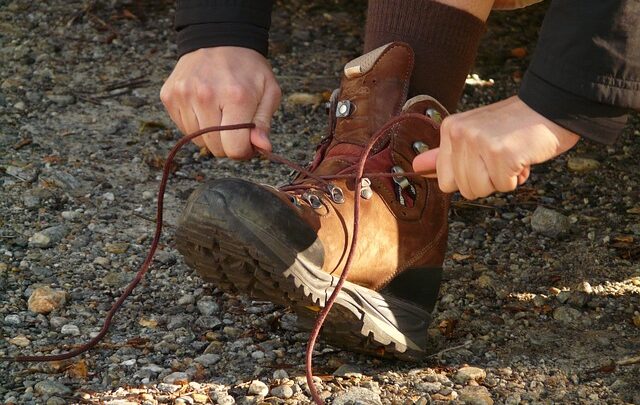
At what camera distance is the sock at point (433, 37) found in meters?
1.92

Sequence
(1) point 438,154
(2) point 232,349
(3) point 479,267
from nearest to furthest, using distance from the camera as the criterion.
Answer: (1) point 438,154
(2) point 232,349
(3) point 479,267

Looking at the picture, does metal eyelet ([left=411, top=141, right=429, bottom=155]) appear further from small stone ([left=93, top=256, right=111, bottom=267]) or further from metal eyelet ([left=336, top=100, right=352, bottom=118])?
small stone ([left=93, top=256, right=111, bottom=267])

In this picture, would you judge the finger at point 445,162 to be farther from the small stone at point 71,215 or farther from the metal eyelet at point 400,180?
the small stone at point 71,215

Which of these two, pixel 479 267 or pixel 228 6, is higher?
pixel 228 6

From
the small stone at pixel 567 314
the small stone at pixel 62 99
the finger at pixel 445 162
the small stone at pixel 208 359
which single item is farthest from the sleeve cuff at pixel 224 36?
the small stone at pixel 62 99

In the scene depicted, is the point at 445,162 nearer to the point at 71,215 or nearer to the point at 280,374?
the point at 280,374

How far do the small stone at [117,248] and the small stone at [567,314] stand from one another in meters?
0.96

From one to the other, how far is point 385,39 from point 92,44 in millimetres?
1700

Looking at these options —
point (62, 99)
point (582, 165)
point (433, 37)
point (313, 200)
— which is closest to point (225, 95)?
point (313, 200)

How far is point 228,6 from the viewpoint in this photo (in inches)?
70.4

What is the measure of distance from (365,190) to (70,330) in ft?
2.09

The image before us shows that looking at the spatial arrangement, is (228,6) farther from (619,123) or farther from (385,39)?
(619,123)

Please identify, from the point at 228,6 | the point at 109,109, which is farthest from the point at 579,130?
the point at 109,109

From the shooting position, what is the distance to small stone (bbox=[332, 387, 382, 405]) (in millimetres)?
1691
